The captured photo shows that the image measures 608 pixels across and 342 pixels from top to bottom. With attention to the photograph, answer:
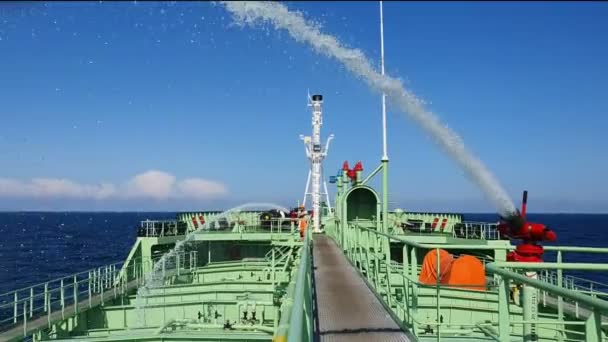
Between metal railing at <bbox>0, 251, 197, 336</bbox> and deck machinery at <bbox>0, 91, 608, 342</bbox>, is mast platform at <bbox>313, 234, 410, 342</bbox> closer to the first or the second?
deck machinery at <bbox>0, 91, 608, 342</bbox>

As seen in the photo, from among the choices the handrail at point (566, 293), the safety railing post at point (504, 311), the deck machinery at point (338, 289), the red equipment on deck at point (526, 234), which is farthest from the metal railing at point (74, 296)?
the red equipment on deck at point (526, 234)

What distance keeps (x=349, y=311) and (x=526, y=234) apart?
569cm

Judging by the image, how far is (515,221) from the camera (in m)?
12.8

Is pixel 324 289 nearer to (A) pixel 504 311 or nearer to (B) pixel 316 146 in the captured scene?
(A) pixel 504 311

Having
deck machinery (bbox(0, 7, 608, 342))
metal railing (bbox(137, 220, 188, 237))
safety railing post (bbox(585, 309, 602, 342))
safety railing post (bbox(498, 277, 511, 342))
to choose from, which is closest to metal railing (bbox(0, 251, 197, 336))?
deck machinery (bbox(0, 7, 608, 342))

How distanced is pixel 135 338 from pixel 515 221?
950cm

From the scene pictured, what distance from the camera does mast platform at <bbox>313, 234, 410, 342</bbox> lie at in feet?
24.7

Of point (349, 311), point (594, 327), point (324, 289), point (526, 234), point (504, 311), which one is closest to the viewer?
point (594, 327)

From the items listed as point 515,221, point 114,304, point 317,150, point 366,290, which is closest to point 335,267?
point 366,290

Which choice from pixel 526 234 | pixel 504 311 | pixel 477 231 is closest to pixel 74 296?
pixel 526 234

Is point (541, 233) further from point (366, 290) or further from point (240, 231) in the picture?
point (240, 231)

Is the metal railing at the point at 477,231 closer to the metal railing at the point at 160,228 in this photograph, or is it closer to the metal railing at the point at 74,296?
the metal railing at the point at 74,296

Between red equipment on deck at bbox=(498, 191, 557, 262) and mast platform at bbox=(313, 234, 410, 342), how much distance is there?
3815mm

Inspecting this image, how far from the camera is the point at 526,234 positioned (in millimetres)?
12391
